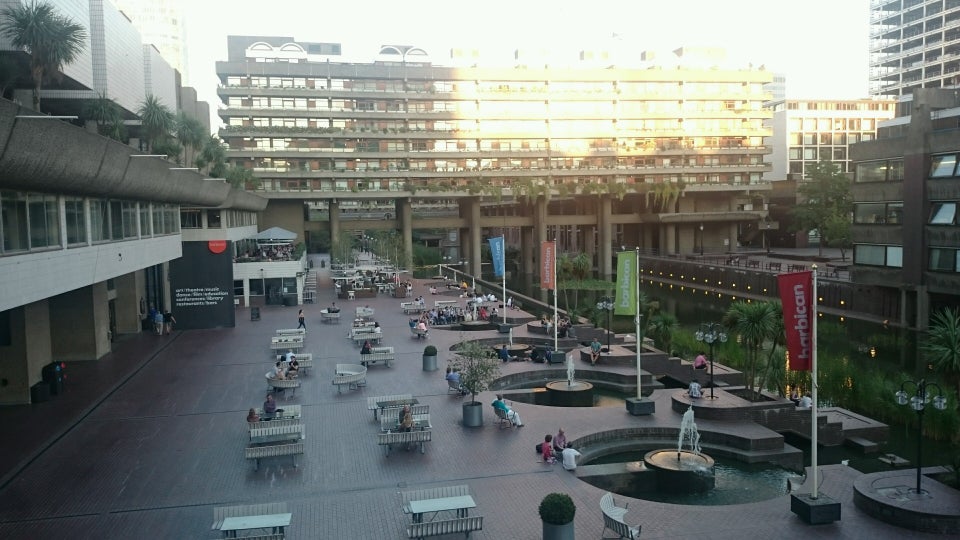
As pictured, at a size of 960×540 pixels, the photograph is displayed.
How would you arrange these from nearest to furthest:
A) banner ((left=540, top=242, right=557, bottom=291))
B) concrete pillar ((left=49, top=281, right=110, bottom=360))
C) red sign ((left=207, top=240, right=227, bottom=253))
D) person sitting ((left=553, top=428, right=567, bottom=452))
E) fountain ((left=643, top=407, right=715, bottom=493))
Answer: fountain ((left=643, top=407, right=715, bottom=493)) → person sitting ((left=553, top=428, right=567, bottom=452)) → concrete pillar ((left=49, top=281, right=110, bottom=360)) → banner ((left=540, top=242, right=557, bottom=291)) → red sign ((left=207, top=240, right=227, bottom=253))

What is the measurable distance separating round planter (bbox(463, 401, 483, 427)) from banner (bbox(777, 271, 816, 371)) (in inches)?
355

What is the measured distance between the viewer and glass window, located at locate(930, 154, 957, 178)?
4197cm

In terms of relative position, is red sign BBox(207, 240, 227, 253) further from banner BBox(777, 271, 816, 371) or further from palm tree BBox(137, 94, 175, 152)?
banner BBox(777, 271, 816, 371)

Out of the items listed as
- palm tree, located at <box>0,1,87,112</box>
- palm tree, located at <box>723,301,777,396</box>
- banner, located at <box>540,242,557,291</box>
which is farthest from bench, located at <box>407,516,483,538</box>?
palm tree, located at <box>0,1,87,112</box>

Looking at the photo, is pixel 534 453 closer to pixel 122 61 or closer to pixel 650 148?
pixel 122 61

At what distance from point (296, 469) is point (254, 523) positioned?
4.55 meters

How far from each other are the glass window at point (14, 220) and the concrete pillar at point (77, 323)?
13.0 metres

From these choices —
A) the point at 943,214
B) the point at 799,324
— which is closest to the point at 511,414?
the point at 799,324

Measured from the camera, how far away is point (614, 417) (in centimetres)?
2319

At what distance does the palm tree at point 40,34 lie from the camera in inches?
1208

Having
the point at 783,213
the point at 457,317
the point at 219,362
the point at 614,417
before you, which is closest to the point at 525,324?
the point at 457,317

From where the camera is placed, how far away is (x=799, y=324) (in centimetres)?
1662

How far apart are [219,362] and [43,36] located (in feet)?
48.7

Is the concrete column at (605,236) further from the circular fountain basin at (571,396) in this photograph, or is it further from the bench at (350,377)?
the bench at (350,377)
